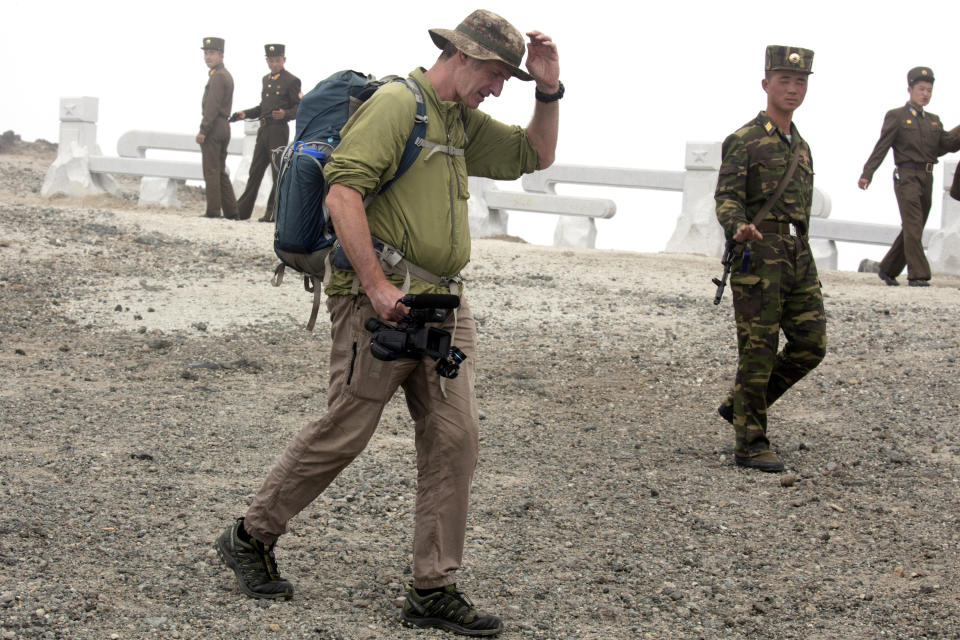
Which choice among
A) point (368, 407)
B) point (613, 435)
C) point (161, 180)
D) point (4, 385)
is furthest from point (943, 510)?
point (161, 180)

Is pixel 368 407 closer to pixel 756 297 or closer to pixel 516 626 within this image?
pixel 516 626

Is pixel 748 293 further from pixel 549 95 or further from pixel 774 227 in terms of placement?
pixel 549 95

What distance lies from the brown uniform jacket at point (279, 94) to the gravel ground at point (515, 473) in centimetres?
505

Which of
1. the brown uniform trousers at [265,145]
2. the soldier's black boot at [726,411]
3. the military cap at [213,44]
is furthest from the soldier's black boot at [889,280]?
the military cap at [213,44]

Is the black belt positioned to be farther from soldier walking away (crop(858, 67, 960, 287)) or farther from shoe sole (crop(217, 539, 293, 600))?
shoe sole (crop(217, 539, 293, 600))

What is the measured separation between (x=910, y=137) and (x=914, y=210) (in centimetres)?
81

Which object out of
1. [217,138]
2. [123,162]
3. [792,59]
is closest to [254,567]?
[792,59]

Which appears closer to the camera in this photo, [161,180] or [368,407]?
[368,407]

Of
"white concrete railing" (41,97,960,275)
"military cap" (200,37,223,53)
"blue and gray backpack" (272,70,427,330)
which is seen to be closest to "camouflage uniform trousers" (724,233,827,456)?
"blue and gray backpack" (272,70,427,330)

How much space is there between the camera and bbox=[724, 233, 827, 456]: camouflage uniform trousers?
5.91m

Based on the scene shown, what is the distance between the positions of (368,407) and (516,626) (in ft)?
3.18

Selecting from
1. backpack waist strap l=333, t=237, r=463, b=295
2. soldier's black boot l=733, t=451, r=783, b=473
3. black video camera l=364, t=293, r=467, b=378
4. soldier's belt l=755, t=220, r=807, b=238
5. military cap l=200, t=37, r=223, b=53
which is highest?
military cap l=200, t=37, r=223, b=53

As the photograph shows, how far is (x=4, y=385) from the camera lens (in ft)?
24.0

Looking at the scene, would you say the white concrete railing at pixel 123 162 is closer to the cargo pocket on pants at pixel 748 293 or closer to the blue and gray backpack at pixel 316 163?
the cargo pocket on pants at pixel 748 293
